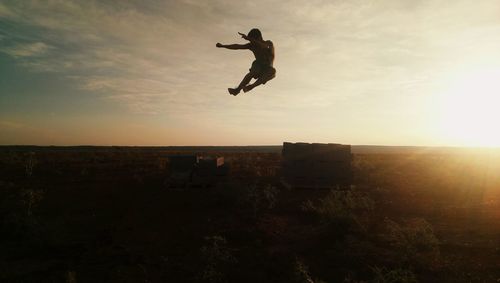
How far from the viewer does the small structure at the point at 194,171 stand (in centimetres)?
1789

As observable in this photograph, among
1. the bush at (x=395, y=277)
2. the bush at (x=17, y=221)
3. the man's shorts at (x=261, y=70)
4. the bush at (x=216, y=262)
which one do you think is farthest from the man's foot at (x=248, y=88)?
the bush at (x=17, y=221)

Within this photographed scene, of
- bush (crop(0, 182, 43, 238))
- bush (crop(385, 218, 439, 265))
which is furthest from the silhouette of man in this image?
bush (crop(0, 182, 43, 238))

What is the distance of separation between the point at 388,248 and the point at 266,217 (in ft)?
13.8

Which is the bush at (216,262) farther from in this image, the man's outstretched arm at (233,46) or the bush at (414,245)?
the man's outstretched arm at (233,46)

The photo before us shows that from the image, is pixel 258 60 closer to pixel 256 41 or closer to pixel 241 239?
pixel 256 41

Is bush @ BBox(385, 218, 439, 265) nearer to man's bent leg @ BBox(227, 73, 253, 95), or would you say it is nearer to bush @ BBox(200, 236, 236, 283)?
bush @ BBox(200, 236, 236, 283)

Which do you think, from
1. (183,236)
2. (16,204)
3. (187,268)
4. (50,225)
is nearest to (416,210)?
(183,236)

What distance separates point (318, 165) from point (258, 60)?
10325 millimetres

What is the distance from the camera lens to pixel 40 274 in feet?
23.8

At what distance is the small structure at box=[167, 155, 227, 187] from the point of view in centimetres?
1789

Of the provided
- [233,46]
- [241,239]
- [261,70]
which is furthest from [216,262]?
[233,46]

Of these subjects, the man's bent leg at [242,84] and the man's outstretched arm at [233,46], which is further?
the man's bent leg at [242,84]

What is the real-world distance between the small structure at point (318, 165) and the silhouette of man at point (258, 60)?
9.38 m

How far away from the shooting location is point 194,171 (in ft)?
59.8
